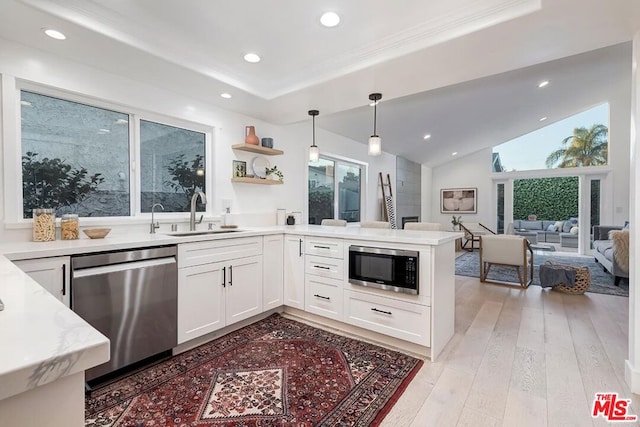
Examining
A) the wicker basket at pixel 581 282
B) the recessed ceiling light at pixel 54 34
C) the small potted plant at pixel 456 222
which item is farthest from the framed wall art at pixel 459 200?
the recessed ceiling light at pixel 54 34

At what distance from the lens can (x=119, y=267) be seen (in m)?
2.06

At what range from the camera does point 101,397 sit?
6.15ft

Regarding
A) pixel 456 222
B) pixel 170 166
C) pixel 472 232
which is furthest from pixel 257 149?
pixel 472 232

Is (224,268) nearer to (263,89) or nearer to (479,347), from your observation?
(263,89)

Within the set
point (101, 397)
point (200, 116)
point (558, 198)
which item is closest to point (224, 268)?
point (101, 397)

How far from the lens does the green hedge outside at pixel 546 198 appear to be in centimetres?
792

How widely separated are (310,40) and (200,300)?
2.32m

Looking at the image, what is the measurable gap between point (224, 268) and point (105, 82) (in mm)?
1883

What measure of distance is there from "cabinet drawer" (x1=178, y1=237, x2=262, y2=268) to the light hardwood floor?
1765mm

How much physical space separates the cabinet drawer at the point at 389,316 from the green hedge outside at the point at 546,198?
26.0ft

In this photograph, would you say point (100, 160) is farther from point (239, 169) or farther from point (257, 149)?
point (257, 149)

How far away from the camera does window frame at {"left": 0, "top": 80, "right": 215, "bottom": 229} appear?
6.98 ft

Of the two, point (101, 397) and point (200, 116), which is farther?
point (200, 116)

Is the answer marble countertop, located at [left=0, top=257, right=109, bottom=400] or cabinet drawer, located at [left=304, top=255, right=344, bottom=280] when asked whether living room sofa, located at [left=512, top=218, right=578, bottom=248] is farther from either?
marble countertop, located at [left=0, top=257, right=109, bottom=400]
